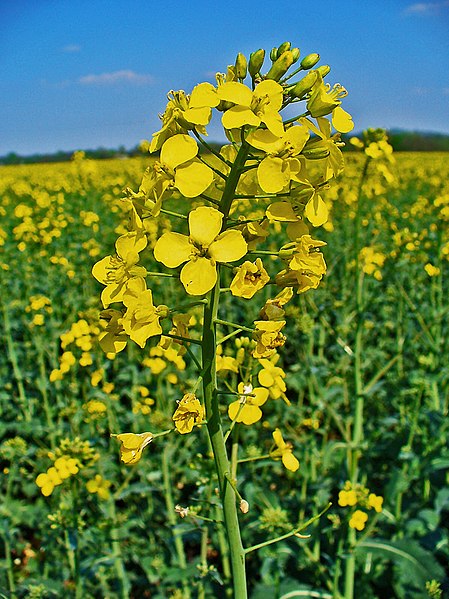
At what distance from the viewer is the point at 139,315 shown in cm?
140

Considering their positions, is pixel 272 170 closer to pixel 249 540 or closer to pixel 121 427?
pixel 249 540

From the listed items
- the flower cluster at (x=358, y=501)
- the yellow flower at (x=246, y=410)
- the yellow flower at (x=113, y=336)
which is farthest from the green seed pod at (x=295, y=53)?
the flower cluster at (x=358, y=501)

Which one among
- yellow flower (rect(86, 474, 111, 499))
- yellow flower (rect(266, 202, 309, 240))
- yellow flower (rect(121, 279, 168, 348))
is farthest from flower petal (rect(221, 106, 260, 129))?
yellow flower (rect(86, 474, 111, 499))

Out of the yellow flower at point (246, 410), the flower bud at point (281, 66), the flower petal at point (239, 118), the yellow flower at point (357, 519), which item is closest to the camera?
the flower petal at point (239, 118)

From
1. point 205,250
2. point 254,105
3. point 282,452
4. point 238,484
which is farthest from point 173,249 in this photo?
point 238,484

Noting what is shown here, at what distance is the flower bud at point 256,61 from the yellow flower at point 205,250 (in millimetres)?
407

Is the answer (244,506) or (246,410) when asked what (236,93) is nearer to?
(246,410)

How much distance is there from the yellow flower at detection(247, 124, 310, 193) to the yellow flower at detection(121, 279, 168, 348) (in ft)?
1.36

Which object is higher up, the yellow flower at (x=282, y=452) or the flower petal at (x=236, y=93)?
the flower petal at (x=236, y=93)

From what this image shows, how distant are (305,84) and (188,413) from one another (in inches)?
35.6

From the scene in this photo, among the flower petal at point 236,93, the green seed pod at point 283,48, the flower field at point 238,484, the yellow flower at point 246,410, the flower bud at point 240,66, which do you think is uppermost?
the green seed pod at point 283,48

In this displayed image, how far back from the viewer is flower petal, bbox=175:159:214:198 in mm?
1352

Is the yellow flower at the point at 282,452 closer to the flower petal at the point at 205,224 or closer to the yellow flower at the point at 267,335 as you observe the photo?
the yellow flower at the point at 267,335

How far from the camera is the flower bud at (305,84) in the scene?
1404mm
